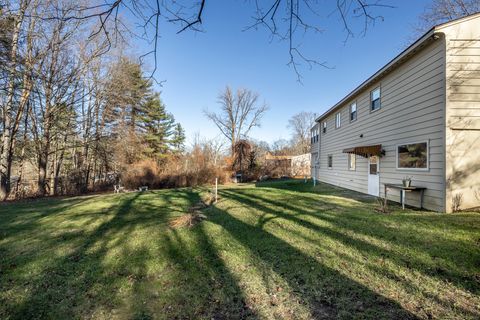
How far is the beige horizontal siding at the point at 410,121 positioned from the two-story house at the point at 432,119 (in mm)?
25

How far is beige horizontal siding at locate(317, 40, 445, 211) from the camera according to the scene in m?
5.93

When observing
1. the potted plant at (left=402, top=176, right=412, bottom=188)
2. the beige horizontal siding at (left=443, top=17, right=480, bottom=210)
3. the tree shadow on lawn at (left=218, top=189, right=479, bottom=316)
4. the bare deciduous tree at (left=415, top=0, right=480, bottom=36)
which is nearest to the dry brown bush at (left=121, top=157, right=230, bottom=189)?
the tree shadow on lawn at (left=218, top=189, right=479, bottom=316)

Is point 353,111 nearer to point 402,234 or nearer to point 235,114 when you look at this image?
point 402,234

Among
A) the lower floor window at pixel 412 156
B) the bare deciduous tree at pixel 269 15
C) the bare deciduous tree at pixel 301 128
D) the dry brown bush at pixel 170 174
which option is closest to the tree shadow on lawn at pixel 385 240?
Answer: the lower floor window at pixel 412 156

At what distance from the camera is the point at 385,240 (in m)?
4.13

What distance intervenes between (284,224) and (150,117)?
26226mm

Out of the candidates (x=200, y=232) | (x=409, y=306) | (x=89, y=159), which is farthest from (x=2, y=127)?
(x=409, y=306)

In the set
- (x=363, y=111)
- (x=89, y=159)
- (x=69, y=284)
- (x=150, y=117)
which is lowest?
(x=69, y=284)

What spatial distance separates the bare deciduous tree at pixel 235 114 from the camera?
3206 centimetres

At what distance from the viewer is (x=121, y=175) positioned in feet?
50.7

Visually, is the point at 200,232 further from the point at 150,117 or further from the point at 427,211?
the point at 150,117

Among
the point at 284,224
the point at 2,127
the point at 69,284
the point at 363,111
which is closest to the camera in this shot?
the point at 69,284

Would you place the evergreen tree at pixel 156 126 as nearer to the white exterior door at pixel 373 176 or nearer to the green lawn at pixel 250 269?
the white exterior door at pixel 373 176

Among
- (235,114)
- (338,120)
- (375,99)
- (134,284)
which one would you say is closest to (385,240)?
(134,284)
